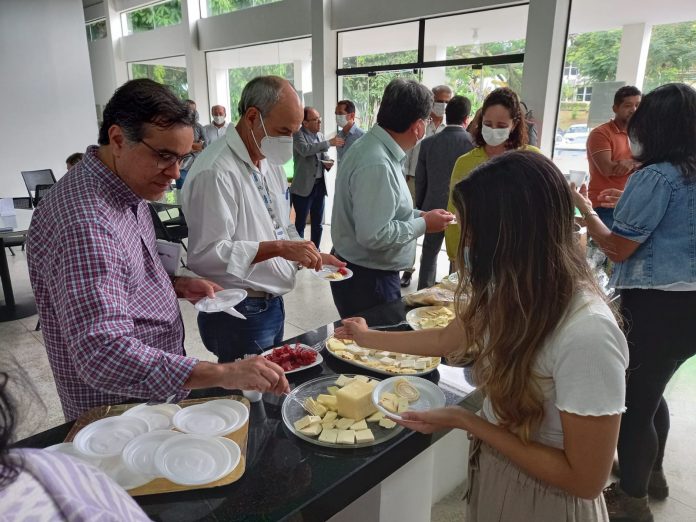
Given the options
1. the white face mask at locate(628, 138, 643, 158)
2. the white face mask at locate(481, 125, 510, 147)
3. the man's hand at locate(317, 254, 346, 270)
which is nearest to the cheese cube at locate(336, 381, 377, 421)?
the man's hand at locate(317, 254, 346, 270)

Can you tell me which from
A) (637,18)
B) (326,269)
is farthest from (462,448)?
(637,18)

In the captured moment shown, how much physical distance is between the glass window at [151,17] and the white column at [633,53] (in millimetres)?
7845

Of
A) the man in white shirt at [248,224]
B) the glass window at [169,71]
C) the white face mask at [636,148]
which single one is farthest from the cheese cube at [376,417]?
the glass window at [169,71]

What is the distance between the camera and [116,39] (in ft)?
34.6

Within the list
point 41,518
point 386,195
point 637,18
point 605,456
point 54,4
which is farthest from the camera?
point 54,4

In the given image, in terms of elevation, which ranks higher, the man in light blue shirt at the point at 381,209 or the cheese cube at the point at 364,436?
the man in light blue shirt at the point at 381,209

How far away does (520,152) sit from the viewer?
92cm

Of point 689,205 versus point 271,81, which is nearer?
point 689,205

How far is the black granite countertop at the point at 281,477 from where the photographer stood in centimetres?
88

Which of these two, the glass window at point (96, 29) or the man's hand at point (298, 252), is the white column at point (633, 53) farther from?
the glass window at point (96, 29)

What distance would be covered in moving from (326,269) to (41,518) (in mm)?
1630

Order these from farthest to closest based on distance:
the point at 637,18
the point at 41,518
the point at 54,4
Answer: the point at 54,4 < the point at 637,18 < the point at 41,518

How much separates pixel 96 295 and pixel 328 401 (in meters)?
0.61

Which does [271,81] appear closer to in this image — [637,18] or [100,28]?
[637,18]
